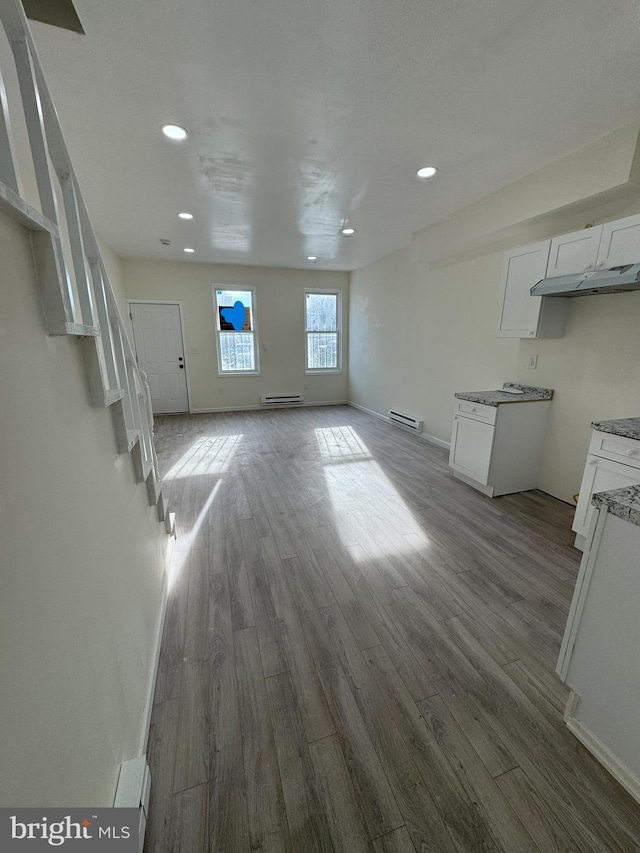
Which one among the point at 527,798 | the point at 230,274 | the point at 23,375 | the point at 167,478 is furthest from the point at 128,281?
the point at 527,798

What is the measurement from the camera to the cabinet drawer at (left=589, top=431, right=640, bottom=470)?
2023 millimetres

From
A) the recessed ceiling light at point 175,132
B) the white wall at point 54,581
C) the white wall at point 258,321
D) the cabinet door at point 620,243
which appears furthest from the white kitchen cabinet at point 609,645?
the white wall at point 258,321

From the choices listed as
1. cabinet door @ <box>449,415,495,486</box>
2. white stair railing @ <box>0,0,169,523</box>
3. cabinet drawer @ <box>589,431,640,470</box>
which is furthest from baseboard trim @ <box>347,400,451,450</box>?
white stair railing @ <box>0,0,169,523</box>

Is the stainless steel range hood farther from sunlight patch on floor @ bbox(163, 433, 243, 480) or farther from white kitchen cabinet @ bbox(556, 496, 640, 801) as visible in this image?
sunlight patch on floor @ bbox(163, 433, 243, 480)

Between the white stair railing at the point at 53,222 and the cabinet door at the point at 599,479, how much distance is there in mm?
2586

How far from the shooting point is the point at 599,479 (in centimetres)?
224

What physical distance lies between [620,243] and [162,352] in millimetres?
6304

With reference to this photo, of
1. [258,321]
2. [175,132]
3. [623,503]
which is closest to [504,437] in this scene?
[623,503]

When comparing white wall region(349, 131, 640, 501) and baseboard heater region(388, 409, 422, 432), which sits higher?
white wall region(349, 131, 640, 501)

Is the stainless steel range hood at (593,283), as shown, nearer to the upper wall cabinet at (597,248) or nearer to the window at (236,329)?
the upper wall cabinet at (597,248)

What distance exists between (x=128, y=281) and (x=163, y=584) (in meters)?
5.67

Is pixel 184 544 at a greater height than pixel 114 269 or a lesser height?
lesser

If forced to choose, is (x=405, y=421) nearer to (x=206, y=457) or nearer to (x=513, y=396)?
(x=513, y=396)

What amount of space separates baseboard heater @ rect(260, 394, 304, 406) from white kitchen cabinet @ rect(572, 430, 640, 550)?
531 centimetres
